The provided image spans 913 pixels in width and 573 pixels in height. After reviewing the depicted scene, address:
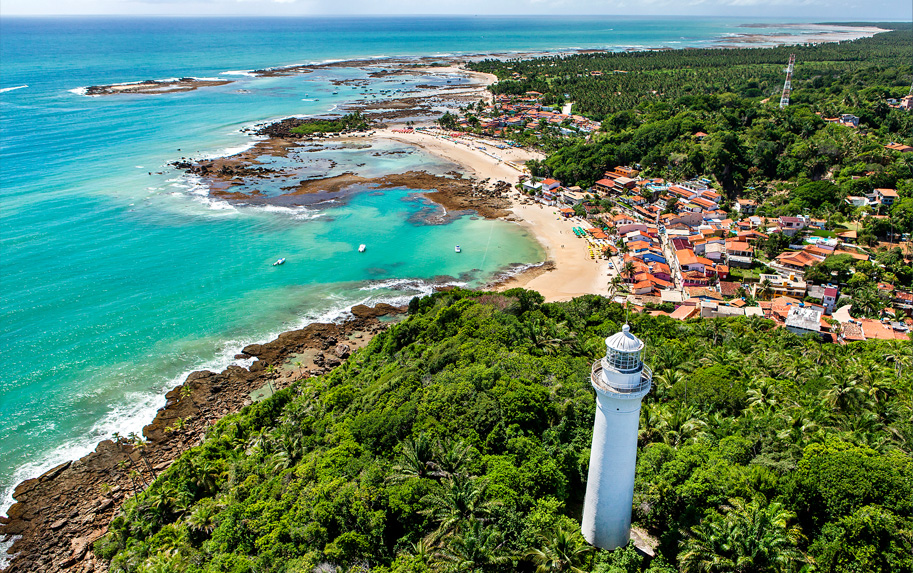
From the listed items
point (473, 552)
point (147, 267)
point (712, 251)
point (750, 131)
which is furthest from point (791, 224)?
point (147, 267)

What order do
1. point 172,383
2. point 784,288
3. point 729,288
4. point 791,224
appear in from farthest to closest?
point 791,224, point 729,288, point 784,288, point 172,383

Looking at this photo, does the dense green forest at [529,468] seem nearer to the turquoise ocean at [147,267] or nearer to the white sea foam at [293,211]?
the turquoise ocean at [147,267]

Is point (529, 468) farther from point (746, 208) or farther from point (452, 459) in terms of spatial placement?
point (746, 208)

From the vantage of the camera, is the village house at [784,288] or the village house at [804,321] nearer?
the village house at [804,321]

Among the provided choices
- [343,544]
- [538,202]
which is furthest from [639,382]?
[538,202]

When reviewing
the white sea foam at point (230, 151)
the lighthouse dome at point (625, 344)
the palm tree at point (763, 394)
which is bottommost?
the palm tree at point (763, 394)

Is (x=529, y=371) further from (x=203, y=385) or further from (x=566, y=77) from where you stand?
(x=566, y=77)

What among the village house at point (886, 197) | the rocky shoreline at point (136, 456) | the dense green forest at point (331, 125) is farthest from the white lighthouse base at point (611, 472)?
the dense green forest at point (331, 125)
